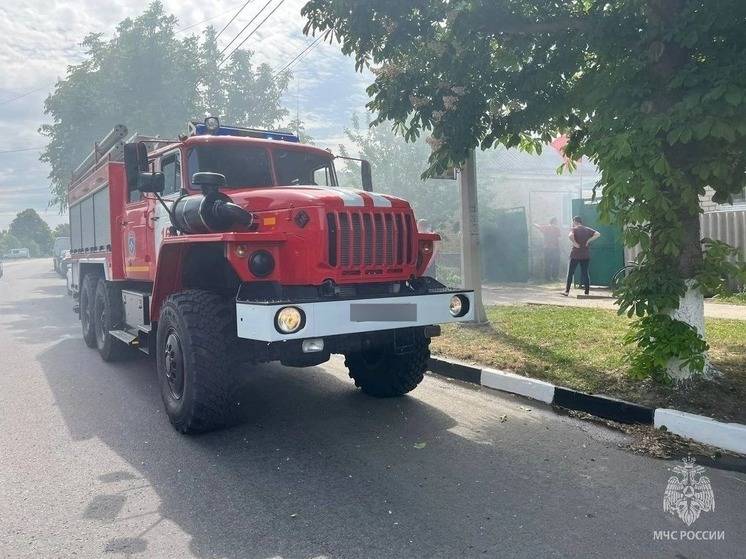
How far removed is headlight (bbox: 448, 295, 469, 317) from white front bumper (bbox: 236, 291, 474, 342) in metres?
0.03

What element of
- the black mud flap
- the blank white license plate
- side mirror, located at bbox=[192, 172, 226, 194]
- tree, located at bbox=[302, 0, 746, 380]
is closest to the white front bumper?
the blank white license plate

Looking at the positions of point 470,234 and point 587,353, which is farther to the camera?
point 470,234

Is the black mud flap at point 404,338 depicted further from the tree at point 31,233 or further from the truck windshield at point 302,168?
the tree at point 31,233

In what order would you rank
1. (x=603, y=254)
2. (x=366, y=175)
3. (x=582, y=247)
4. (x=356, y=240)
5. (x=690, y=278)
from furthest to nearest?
1. (x=603, y=254)
2. (x=582, y=247)
3. (x=366, y=175)
4. (x=690, y=278)
5. (x=356, y=240)

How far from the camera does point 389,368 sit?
18.4 ft

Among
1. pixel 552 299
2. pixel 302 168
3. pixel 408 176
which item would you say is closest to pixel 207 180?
pixel 302 168

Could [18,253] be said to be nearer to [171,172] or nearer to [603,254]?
[603,254]

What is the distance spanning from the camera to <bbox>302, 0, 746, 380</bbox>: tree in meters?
4.56

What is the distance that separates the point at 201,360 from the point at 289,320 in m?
0.87

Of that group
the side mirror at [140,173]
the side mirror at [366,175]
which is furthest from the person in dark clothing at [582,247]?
the side mirror at [140,173]

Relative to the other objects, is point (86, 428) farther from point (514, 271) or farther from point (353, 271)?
point (514, 271)

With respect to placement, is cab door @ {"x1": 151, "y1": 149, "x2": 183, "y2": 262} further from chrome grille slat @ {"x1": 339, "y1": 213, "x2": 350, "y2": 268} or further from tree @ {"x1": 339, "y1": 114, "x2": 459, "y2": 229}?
tree @ {"x1": 339, "y1": 114, "x2": 459, "y2": 229}

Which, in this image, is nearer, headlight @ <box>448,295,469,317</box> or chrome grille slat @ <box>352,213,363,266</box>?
chrome grille slat @ <box>352,213,363,266</box>

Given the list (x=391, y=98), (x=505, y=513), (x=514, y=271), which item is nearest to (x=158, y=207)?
(x=391, y=98)
